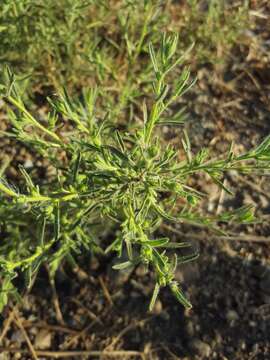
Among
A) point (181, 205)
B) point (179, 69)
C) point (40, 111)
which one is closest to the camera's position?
point (181, 205)

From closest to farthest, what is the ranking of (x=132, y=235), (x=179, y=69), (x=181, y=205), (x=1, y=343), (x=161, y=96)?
(x=161, y=96), (x=132, y=235), (x=1, y=343), (x=181, y=205), (x=179, y=69)

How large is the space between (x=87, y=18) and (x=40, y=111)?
586 millimetres

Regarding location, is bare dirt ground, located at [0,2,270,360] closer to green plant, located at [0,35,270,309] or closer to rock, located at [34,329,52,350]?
rock, located at [34,329,52,350]

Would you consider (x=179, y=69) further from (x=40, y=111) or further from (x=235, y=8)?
(x=40, y=111)

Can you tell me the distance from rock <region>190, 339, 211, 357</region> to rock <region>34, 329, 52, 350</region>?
0.68m

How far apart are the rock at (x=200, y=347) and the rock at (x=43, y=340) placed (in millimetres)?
683

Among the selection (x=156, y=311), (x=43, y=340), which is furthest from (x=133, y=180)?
Result: (x=43, y=340)

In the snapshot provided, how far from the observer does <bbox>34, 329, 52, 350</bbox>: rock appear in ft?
8.06

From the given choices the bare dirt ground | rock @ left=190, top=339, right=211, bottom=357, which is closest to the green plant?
the bare dirt ground

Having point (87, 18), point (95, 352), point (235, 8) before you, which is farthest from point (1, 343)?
point (235, 8)

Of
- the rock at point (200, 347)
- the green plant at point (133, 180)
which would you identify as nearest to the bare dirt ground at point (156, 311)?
the rock at point (200, 347)

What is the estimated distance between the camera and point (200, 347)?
2434 mm

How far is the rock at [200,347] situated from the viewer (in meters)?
2.43

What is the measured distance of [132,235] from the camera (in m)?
1.65
